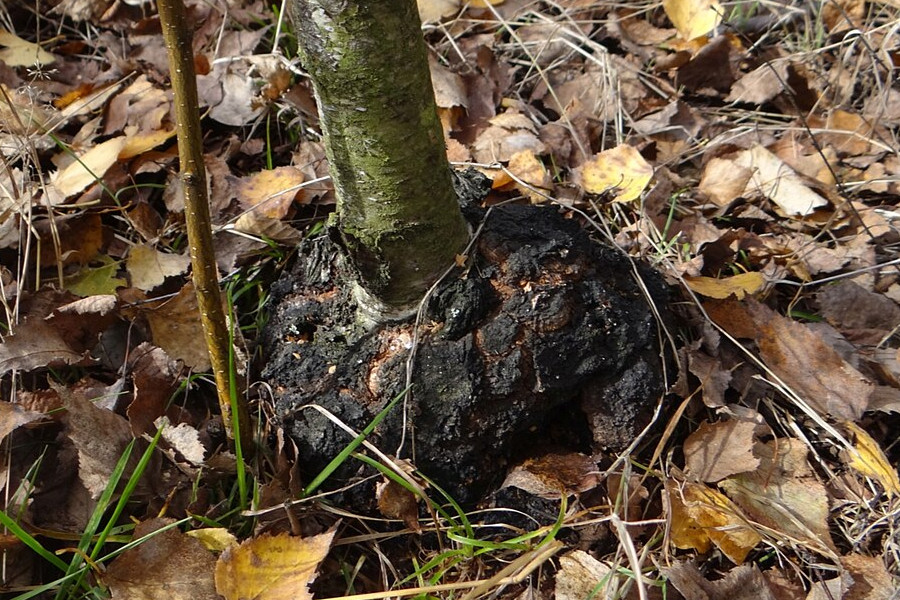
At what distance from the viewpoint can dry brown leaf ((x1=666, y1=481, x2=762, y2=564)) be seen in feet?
4.59

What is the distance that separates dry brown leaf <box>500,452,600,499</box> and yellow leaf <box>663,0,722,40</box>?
1.92 m

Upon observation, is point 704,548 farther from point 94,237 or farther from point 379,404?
point 94,237

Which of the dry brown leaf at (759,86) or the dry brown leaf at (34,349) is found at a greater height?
the dry brown leaf at (34,349)

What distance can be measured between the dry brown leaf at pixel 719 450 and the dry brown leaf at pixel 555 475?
0.76 ft

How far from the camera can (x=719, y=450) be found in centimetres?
152

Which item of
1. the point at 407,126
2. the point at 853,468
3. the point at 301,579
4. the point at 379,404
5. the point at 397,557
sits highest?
the point at 407,126

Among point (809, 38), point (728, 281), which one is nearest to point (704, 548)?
point (728, 281)

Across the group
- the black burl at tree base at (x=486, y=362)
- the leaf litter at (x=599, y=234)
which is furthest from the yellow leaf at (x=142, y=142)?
the black burl at tree base at (x=486, y=362)

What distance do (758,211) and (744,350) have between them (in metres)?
0.65

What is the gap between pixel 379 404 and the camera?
1449 mm

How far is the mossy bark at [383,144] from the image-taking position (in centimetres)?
116

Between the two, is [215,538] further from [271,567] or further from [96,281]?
[96,281]

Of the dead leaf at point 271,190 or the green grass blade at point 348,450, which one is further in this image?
the dead leaf at point 271,190

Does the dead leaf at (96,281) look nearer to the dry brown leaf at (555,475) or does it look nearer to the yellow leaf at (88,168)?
the yellow leaf at (88,168)
